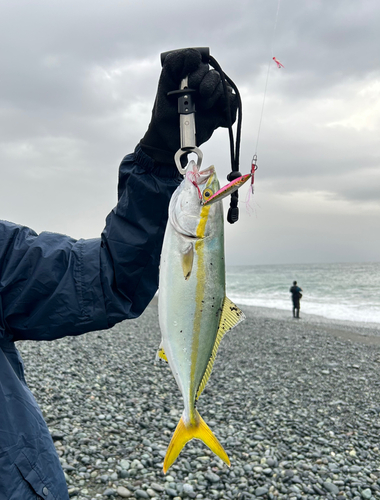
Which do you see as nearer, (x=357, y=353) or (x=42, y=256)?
(x=42, y=256)

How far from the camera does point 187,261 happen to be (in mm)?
1880

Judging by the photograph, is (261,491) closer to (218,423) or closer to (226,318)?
(218,423)

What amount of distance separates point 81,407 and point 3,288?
5350mm

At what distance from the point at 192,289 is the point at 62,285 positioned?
80cm

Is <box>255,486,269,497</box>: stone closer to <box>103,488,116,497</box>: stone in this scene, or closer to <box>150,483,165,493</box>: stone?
<box>150,483,165,493</box>: stone

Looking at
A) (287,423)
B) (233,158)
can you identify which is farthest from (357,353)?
(233,158)

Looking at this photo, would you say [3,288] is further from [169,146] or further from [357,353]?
[357,353]

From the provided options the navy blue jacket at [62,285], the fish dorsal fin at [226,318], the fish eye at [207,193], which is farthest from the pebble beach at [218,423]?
the fish eye at [207,193]

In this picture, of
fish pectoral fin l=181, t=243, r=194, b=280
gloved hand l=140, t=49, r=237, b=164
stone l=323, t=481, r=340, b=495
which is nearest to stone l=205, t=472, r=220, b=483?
stone l=323, t=481, r=340, b=495

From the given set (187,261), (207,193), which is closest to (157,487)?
(187,261)

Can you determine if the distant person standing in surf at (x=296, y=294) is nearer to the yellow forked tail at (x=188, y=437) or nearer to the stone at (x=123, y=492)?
the stone at (x=123, y=492)

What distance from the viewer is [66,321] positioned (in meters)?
2.21

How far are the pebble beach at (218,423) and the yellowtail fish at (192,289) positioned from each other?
11.2ft

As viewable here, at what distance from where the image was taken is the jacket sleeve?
85.6 inches
